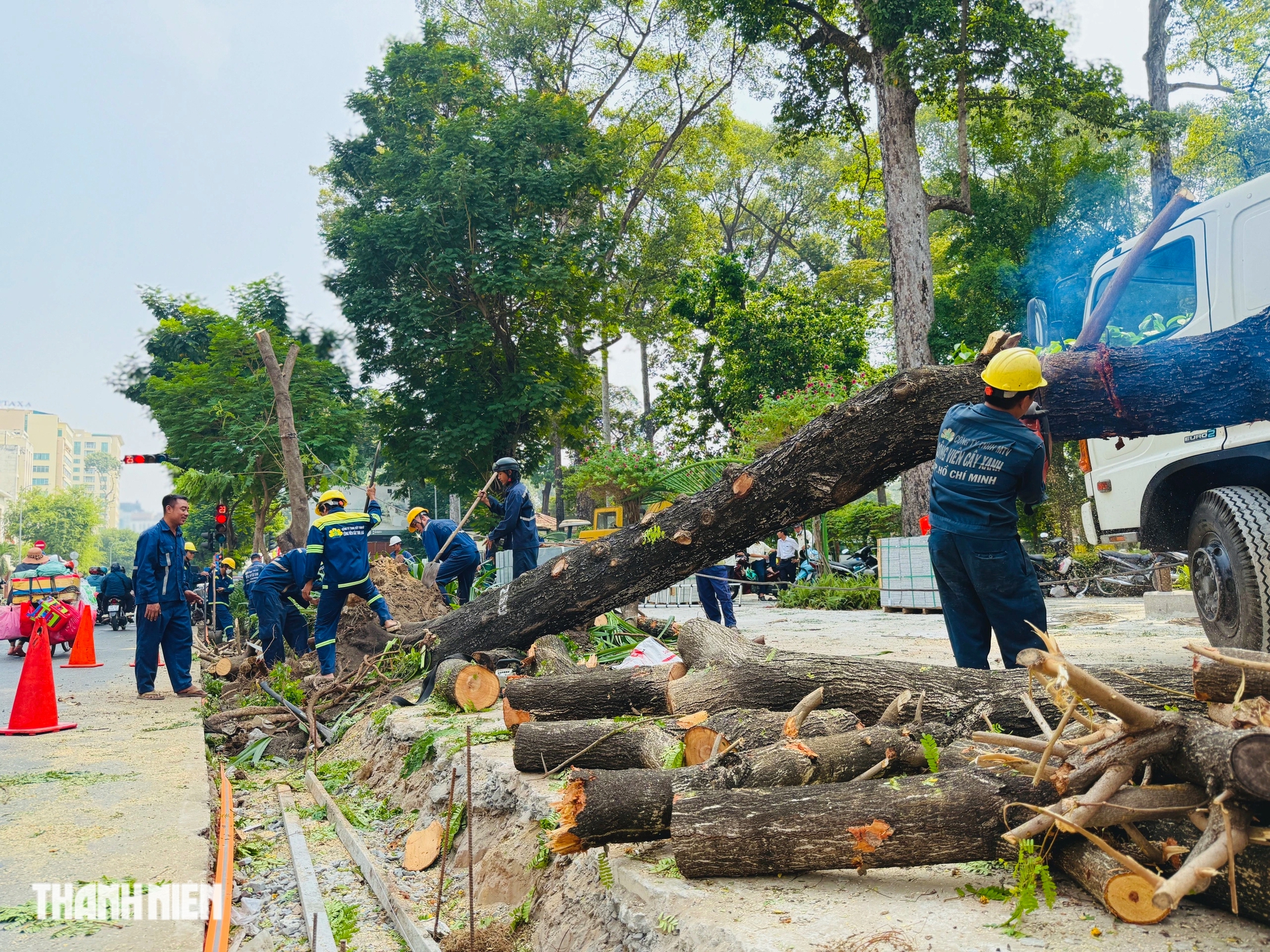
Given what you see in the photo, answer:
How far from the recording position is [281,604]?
34.7 feet

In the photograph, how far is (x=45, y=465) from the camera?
572 ft

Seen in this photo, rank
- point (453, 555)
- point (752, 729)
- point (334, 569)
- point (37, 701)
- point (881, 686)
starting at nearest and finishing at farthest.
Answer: point (752, 729), point (881, 686), point (37, 701), point (334, 569), point (453, 555)

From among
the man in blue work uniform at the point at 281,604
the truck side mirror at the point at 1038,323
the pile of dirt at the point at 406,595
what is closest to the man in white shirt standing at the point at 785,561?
the pile of dirt at the point at 406,595

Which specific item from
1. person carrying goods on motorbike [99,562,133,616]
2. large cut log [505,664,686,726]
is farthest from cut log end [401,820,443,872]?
person carrying goods on motorbike [99,562,133,616]

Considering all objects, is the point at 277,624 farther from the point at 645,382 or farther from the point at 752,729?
the point at 645,382

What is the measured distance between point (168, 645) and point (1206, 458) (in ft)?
29.8

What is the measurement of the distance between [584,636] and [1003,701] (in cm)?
483

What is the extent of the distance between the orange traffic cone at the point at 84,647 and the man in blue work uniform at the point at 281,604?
137 inches

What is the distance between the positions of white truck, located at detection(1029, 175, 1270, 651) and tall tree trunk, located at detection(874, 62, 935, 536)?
8181mm

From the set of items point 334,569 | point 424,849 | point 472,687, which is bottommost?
point 424,849

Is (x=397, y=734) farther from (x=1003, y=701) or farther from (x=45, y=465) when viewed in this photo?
(x=45, y=465)

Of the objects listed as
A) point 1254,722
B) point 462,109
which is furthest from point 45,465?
point 1254,722

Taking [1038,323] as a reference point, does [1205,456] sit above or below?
below

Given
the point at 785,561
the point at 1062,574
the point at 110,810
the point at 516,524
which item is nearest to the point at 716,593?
the point at 516,524
